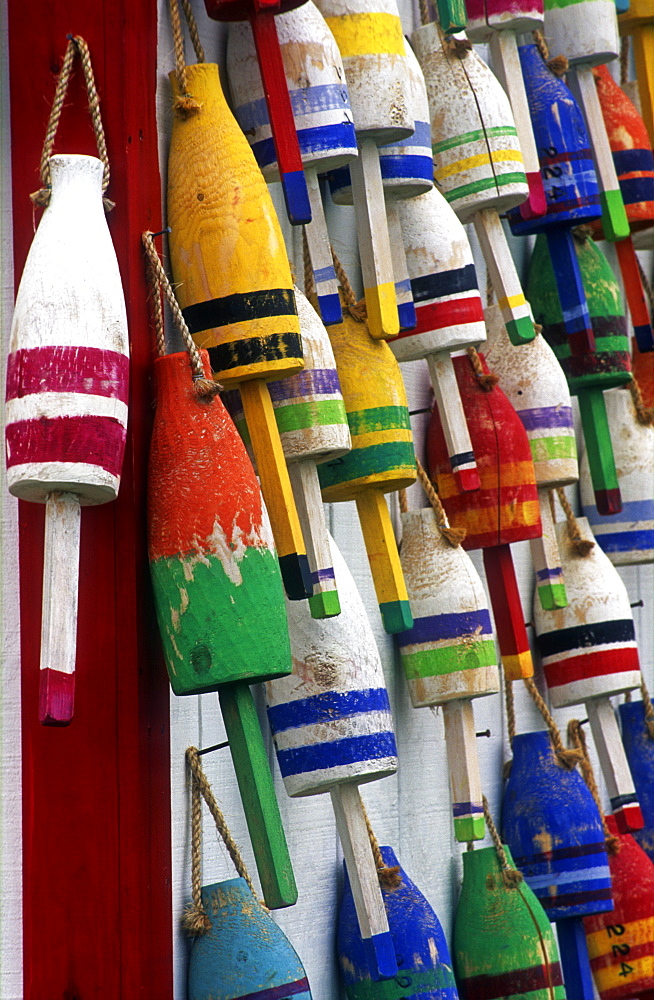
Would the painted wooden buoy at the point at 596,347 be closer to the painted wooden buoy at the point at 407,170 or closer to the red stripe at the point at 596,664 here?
the red stripe at the point at 596,664

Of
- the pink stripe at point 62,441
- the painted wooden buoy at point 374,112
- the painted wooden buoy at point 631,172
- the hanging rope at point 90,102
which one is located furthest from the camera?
the painted wooden buoy at point 631,172

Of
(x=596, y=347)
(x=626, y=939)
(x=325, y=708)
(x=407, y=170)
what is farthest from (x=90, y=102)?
(x=626, y=939)

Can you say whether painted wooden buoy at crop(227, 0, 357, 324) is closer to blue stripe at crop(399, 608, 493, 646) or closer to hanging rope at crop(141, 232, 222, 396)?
hanging rope at crop(141, 232, 222, 396)

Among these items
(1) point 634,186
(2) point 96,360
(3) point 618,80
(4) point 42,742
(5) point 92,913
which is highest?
(3) point 618,80

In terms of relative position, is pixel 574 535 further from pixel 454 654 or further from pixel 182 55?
pixel 182 55

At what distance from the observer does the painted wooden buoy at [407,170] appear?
1.42 metres

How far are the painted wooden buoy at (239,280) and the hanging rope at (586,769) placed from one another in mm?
708

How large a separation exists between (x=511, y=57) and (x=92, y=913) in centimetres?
111

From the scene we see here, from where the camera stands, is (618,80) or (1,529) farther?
(618,80)

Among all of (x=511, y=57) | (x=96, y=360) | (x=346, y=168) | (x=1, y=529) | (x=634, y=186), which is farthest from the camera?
(x=634, y=186)

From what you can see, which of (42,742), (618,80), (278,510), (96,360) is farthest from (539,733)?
(618,80)

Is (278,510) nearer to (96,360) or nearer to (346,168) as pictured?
(96,360)

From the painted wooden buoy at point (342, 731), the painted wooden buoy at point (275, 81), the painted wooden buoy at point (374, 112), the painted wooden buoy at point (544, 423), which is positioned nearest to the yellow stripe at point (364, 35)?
the painted wooden buoy at point (374, 112)

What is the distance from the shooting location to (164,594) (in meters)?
1.14
